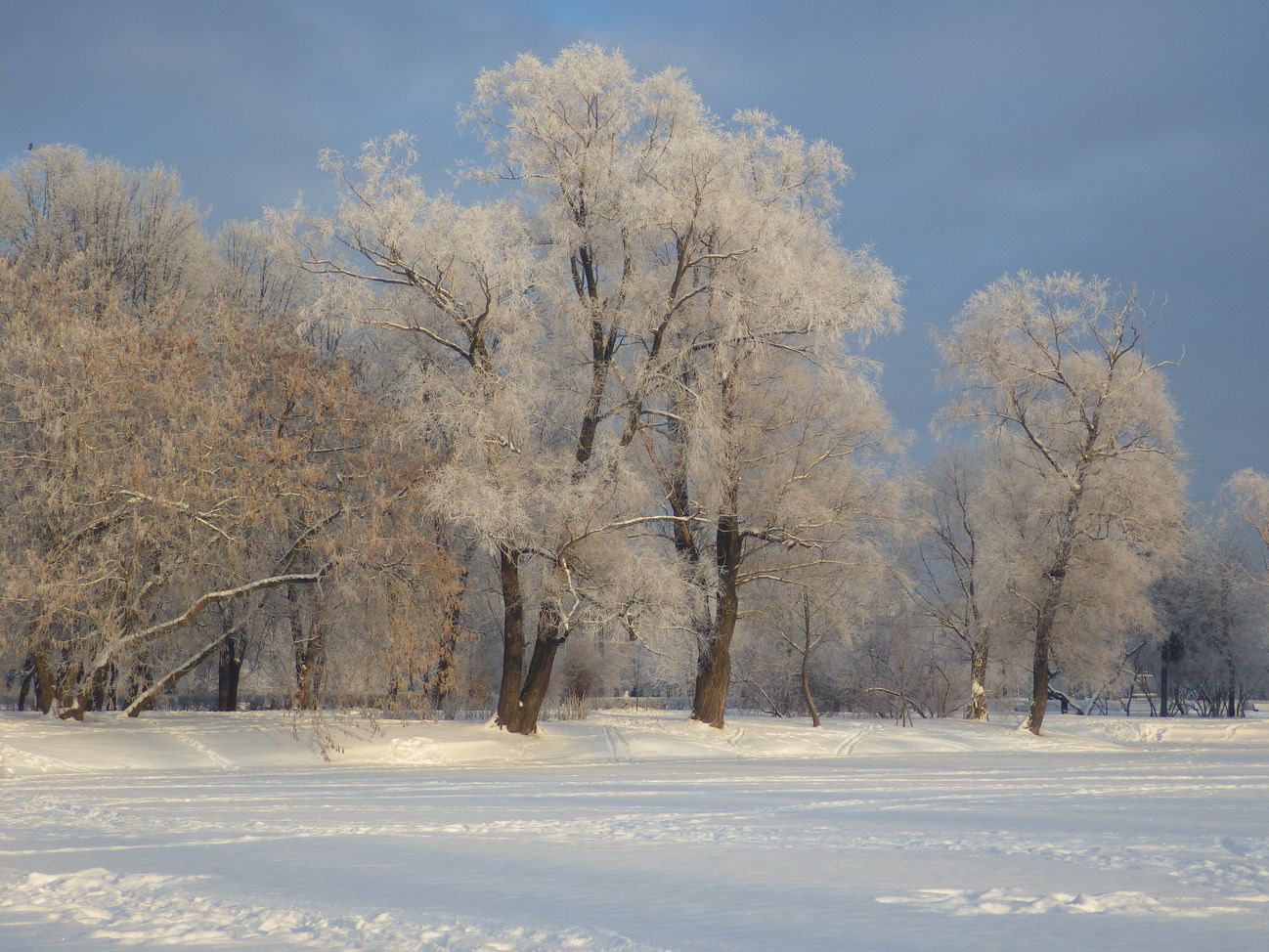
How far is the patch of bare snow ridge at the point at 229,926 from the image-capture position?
19.7 feet

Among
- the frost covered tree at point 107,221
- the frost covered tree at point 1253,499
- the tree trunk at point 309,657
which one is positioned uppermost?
the frost covered tree at point 107,221

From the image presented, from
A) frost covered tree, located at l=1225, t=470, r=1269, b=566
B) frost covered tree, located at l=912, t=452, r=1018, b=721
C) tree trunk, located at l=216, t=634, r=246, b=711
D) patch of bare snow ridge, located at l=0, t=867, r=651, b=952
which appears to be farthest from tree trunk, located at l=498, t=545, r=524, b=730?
frost covered tree, located at l=1225, t=470, r=1269, b=566

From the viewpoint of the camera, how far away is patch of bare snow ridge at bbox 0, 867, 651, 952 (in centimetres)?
602

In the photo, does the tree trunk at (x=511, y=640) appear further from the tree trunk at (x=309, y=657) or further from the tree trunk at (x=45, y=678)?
the tree trunk at (x=45, y=678)

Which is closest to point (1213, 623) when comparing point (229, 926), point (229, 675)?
point (229, 675)

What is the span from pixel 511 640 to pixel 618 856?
16333mm

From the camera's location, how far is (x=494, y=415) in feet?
75.4

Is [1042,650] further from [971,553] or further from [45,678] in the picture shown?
[45,678]

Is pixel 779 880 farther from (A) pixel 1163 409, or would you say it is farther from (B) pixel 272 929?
(A) pixel 1163 409

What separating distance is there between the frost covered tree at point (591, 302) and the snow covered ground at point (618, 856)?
17.9 feet

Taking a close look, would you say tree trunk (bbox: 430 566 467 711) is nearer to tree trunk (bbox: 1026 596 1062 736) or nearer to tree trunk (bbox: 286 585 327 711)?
tree trunk (bbox: 286 585 327 711)

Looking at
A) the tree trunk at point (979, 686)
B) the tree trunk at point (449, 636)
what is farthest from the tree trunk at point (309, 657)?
the tree trunk at point (979, 686)

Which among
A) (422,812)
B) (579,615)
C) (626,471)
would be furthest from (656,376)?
(422,812)

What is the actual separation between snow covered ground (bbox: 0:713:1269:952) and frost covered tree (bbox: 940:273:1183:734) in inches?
576
